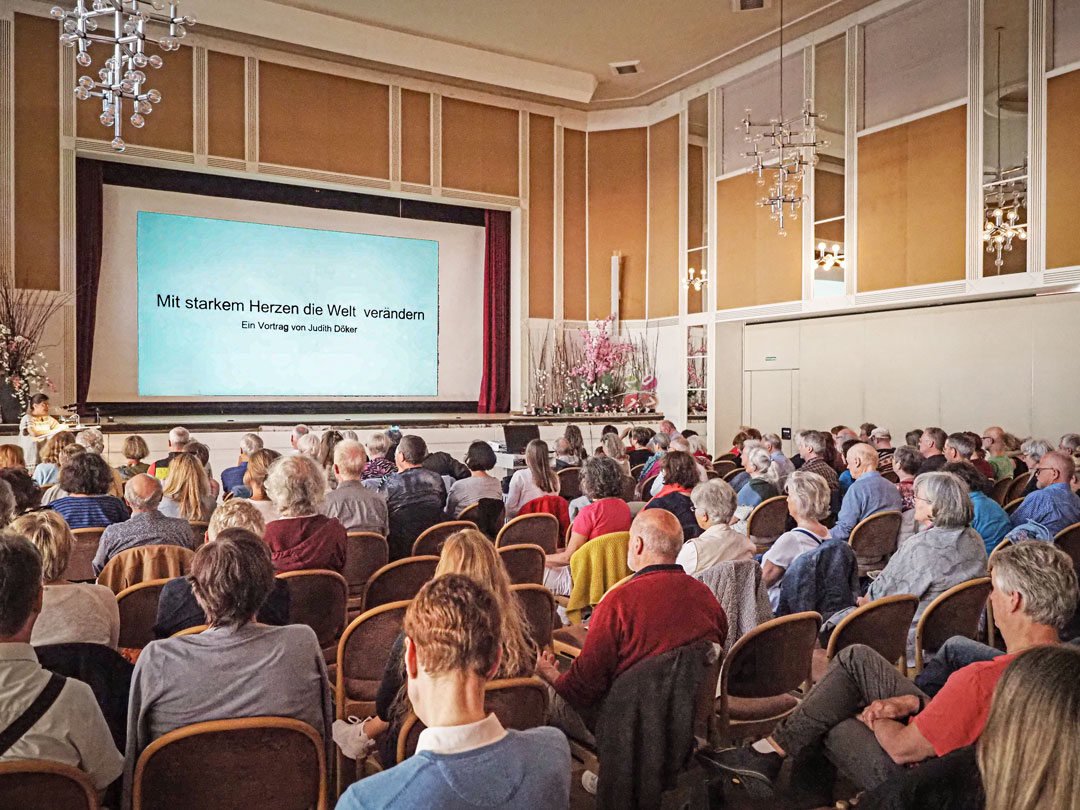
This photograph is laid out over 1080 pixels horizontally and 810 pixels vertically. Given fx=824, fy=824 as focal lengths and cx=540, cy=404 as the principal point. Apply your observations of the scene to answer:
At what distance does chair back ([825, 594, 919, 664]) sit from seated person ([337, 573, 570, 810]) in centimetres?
164

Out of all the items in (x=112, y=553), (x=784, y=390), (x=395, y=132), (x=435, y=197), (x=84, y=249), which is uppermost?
(x=395, y=132)

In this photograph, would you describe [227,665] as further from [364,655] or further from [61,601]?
[364,655]

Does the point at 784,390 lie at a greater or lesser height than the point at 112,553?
greater

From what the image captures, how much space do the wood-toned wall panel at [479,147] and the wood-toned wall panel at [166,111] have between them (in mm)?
3801

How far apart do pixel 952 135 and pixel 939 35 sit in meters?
1.29

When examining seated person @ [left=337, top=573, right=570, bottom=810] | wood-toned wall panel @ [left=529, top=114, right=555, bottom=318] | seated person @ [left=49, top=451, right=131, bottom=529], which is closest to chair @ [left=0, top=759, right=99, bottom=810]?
seated person @ [left=337, top=573, right=570, bottom=810]

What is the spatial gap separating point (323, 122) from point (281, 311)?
9.30 ft

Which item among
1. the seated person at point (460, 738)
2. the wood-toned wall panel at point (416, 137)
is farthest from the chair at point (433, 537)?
the wood-toned wall panel at point (416, 137)

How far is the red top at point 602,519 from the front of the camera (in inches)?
176

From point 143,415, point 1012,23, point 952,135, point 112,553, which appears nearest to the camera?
point 112,553

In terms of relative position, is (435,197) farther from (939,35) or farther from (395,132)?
(939,35)

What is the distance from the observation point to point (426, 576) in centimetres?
375

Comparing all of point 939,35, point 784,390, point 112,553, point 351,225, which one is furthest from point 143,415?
point 939,35

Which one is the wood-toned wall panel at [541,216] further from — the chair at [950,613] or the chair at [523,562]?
the chair at [950,613]
